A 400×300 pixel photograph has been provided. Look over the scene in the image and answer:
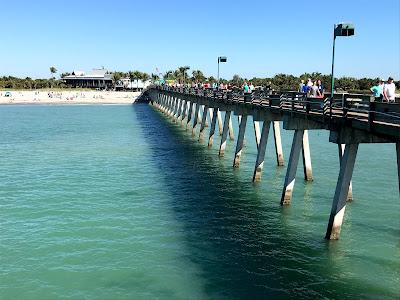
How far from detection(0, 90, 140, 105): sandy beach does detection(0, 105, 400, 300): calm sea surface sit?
324ft

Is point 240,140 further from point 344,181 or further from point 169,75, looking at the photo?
point 169,75

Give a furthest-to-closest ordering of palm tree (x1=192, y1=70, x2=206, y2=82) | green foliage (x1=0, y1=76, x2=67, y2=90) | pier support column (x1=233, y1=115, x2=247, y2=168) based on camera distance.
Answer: palm tree (x1=192, y1=70, x2=206, y2=82), green foliage (x1=0, y1=76, x2=67, y2=90), pier support column (x1=233, y1=115, x2=247, y2=168)

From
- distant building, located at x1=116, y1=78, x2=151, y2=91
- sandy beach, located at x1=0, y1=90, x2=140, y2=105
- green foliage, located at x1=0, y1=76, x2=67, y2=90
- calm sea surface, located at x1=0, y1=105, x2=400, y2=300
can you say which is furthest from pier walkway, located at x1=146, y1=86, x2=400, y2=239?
green foliage, located at x1=0, y1=76, x2=67, y2=90

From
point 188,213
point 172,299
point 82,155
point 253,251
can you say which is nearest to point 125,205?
point 188,213

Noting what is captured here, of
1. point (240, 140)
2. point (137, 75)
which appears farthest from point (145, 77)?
point (240, 140)

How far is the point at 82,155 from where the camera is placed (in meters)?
35.7

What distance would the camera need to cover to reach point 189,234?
16156 millimetres

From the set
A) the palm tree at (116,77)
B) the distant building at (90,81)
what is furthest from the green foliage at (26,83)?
the palm tree at (116,77)

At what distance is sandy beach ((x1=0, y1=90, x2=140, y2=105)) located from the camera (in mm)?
124562

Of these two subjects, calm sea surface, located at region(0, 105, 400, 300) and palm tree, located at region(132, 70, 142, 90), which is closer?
calm sea surface, located at region(0, 105, 400, 300)

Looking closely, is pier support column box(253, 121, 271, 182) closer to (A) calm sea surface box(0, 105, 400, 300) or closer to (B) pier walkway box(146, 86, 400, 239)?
(B) pier walkway box(146, 86, 400, 239)

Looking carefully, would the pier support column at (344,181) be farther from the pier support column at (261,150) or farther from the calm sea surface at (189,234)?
the pier support column at (261,150)

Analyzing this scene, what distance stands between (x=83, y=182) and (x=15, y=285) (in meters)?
13.0

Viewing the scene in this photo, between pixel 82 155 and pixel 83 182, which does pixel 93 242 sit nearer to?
pixel 83 182
